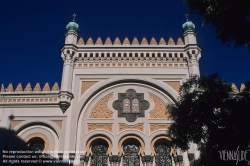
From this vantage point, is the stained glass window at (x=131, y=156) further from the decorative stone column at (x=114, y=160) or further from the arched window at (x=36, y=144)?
the arched window at (x=36, y=144)

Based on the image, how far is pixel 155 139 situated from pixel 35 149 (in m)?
6.77

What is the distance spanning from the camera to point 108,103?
677 inches

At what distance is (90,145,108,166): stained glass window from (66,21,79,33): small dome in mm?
8105

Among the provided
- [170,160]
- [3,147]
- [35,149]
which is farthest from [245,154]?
[3,147]

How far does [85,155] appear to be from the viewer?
611 inches

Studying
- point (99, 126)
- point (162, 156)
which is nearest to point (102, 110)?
point (99, 126)

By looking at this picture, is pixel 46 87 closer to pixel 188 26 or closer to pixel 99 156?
pixel 99 156

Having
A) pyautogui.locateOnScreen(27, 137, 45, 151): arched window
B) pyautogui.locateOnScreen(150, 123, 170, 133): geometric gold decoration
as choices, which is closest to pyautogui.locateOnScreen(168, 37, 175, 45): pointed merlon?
pyautogui.locateOnScreen(150, 123, 170, 133): geometric gold decoration

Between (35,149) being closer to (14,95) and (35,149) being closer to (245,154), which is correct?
(14,95)

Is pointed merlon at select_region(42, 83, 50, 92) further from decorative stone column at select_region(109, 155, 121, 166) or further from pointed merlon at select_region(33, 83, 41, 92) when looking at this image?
decorative stone column at select_region(109, 155, 121, 166)

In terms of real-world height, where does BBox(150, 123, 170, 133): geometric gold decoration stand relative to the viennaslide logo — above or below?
above

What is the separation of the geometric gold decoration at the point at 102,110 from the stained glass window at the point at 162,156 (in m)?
3.32

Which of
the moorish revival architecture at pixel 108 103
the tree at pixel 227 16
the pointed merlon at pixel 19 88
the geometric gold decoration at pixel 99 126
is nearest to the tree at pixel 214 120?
the tree at pixel 227 16

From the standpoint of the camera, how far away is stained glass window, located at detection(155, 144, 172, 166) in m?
15.7
